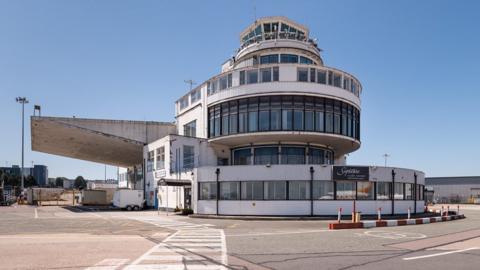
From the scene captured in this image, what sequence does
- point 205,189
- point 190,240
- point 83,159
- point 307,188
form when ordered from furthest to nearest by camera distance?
point 83,159 < point 205,189 < point 307,188 < point 190,240

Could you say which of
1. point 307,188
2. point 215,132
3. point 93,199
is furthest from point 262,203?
point 93,199

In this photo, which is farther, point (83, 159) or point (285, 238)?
point (83, 159)

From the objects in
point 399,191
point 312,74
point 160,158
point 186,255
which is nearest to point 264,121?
point 312,74

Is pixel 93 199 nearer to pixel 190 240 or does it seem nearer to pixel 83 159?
pixel 83 159

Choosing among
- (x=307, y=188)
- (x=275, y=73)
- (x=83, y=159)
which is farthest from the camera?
(x=83, y=159)

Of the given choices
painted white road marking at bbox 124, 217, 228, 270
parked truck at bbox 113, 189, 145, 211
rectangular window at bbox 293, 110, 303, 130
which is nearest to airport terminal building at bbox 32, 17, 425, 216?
rectangular window at bbox 293, 110, 303, 130

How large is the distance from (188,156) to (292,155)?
1054 centimetres

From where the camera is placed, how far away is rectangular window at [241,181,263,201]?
3322cm

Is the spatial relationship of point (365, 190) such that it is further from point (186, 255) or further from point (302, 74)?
point (186, 255)

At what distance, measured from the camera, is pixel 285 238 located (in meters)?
19.0

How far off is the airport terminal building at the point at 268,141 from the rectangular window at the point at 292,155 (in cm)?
10

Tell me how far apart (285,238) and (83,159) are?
7089 centimetres

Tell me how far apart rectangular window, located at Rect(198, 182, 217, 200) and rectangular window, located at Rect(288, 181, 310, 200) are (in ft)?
19.7

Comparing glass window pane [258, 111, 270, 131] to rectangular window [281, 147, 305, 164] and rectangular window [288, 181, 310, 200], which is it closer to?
rectangular window [281, 147, 305, 164]
